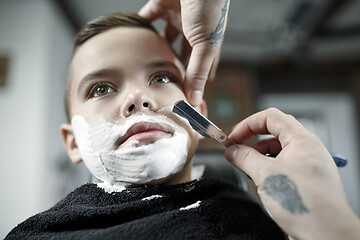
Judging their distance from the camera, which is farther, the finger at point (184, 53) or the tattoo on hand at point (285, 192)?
the finger at point (184, 53)

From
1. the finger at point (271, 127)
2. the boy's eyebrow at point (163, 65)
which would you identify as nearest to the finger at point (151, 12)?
the boy's eyebrow at point (163, 65)

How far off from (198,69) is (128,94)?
0.53 feet

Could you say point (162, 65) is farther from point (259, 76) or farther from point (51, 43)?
Answer: point (259, 76)

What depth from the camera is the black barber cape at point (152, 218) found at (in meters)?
0.54

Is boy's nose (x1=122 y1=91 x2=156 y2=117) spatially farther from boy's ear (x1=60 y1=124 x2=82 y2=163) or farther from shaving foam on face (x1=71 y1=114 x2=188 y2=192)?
boy's ear (x1=60 y1=124 x2=82 y2=163)

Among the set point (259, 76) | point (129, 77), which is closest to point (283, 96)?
point (259, 76)

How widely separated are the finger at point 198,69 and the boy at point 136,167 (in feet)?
0.11

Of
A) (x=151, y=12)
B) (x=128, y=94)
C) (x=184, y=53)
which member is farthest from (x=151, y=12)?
(x=128, y=94)

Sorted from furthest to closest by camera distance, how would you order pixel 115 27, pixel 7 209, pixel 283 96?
pixel 283 96, pixel 7 209, pixel 115 27

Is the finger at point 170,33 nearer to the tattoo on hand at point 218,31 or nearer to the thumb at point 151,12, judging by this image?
the thumb at point 151,12

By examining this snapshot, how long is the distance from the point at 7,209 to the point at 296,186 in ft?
6.17

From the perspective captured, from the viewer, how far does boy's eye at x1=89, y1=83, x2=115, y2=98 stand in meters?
0.68

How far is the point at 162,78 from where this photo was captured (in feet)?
2.35

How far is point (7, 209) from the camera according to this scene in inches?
71.8
